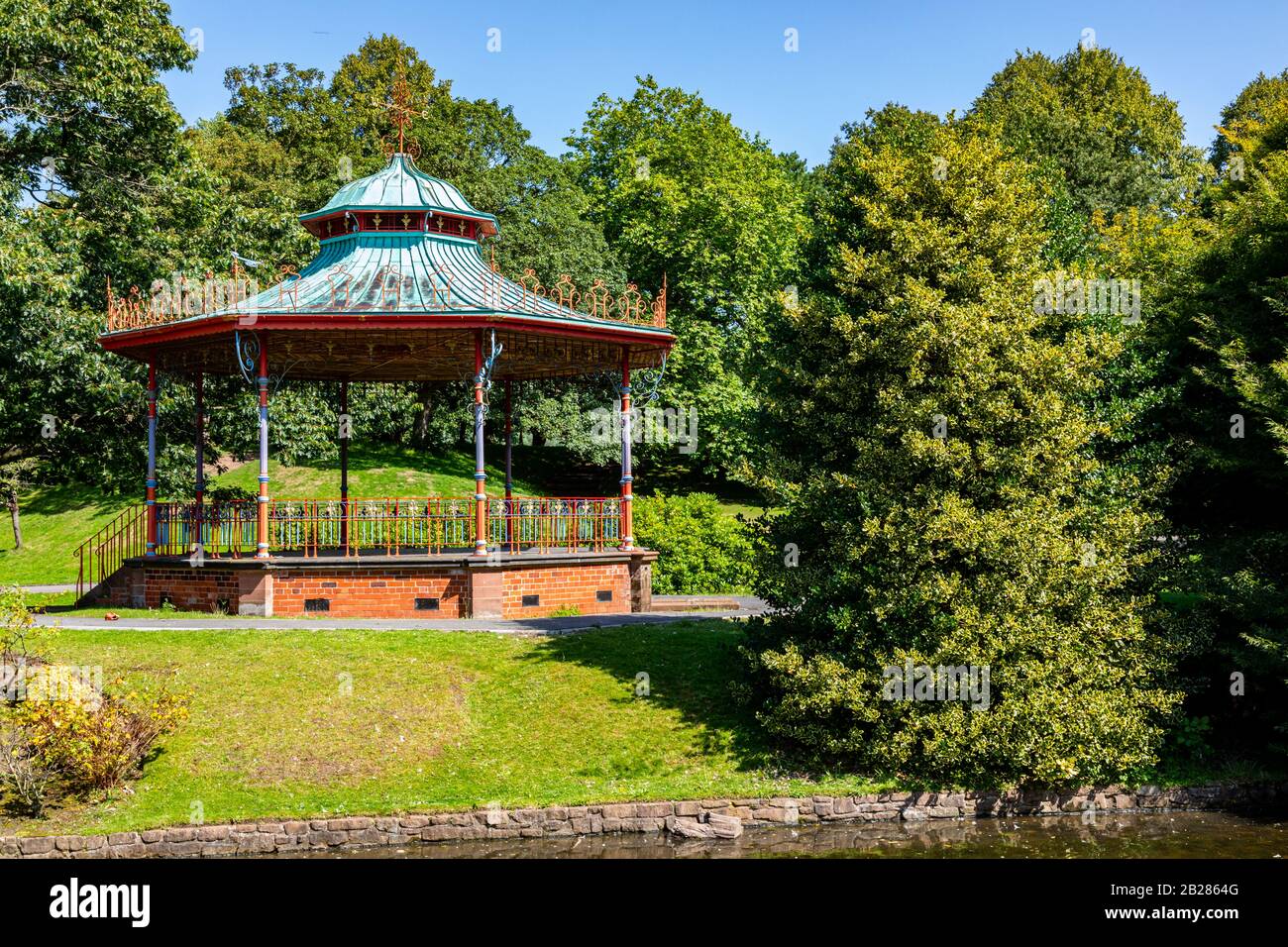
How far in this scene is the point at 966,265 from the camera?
17.3m

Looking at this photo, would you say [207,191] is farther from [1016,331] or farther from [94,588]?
[1016,331]

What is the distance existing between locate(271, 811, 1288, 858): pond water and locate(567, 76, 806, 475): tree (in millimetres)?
23170

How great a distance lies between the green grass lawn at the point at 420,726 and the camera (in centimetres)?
1483

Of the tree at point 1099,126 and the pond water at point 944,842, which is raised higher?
the tree at point 1099,126

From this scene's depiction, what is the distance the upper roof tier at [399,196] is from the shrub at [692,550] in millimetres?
7984

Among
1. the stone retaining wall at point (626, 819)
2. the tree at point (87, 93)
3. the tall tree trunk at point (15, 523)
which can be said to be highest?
the tree at point (87, 93)

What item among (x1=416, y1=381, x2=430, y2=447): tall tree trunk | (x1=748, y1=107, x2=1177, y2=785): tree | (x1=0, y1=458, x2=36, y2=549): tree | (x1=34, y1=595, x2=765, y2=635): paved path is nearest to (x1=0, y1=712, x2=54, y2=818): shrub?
(x1=34, y1=595, x2=765, y2=635): paved path

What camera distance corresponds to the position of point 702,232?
42.6m

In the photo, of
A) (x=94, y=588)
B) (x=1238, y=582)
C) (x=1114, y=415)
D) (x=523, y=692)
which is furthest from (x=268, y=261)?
(x=1238, y=582)

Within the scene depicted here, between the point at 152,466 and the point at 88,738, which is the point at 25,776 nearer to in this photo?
the point at 88,738

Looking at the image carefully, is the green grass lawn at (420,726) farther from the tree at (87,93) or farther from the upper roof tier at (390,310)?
the tree at (87,93)

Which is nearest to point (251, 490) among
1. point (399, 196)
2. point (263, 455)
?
point (399, 196)

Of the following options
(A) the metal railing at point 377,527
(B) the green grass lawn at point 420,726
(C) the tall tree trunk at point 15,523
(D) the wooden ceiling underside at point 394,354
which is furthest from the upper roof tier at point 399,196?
(C) the tall tree trunk at point 15,523

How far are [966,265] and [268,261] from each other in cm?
1898
